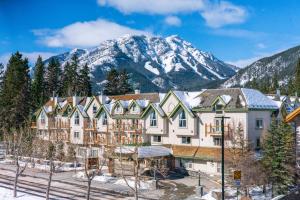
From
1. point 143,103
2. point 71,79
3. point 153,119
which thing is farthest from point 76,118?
point 71,79

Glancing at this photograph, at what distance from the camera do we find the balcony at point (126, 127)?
2396 inches

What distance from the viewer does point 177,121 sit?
5697cm

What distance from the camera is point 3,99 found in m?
88.5

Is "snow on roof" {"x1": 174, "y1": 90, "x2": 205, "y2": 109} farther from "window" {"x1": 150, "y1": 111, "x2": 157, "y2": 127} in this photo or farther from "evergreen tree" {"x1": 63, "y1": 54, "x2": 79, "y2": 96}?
"evergreen tree" {"x1": 63, "y1": 54, "x2": 79, "y2": 96}

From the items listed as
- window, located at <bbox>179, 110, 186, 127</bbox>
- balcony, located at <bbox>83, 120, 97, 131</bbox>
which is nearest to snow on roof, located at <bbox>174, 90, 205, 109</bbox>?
window, located at <bbox>179, 110, 186, 127</bbox>

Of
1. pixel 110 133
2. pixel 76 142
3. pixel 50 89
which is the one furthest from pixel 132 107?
pixel 50 89

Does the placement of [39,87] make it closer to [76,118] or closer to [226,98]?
[76,118]

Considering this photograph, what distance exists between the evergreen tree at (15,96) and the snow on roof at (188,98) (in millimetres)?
31670

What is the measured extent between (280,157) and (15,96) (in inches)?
2327

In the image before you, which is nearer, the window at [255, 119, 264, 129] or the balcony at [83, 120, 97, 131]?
the window at [255, 119, 264, 129]

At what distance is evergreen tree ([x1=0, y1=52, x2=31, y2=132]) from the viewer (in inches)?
3282

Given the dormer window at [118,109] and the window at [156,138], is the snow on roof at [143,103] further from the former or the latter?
the window at [156,138]

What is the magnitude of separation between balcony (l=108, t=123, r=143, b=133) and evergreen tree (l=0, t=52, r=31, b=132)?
20.3m

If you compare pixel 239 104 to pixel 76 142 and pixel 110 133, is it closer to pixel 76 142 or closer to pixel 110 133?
pixel 110 133
